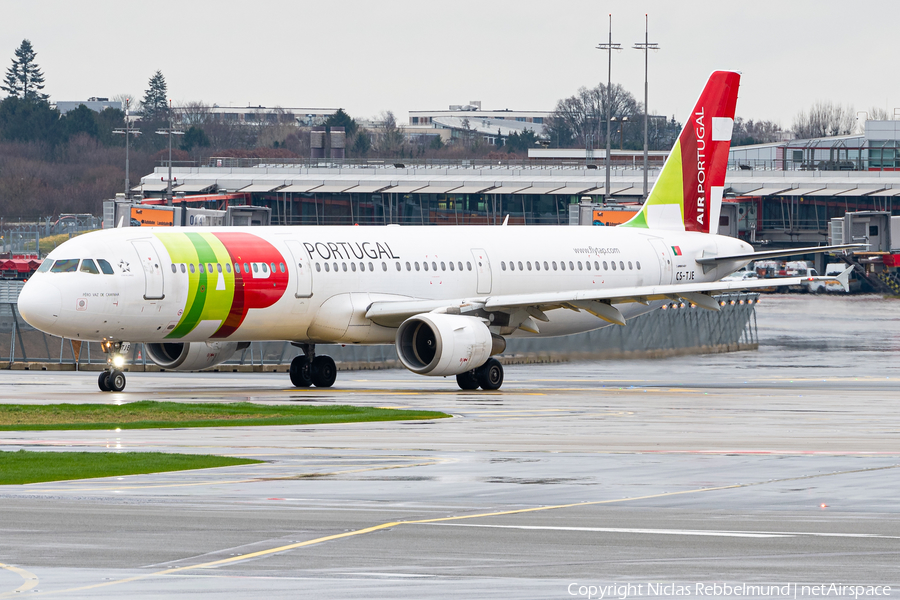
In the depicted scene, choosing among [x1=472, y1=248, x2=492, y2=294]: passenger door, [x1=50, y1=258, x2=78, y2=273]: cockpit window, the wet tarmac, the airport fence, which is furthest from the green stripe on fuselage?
the airport fence

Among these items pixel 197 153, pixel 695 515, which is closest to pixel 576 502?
pixel 695 515

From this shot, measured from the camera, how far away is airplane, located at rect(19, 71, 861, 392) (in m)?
33.2

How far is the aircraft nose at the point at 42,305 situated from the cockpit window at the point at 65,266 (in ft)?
1.91

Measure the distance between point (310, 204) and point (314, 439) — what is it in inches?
4366

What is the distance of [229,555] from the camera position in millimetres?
12539

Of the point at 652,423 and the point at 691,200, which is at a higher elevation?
the point at 691,200

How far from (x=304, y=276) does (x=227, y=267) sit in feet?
6.81

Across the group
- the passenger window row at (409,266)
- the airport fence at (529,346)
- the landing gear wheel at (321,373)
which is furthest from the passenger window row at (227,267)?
the airport fence at (529,346)

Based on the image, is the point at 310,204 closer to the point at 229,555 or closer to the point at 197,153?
the point at 197,153

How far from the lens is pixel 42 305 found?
32.4 metres

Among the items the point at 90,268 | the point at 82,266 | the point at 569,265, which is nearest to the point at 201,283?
the point at 90,268

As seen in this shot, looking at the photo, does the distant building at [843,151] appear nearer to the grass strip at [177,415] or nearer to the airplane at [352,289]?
the airplane at [352,289]

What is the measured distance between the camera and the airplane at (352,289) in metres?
33.2

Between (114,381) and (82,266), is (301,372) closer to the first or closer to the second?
(114,381)
